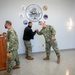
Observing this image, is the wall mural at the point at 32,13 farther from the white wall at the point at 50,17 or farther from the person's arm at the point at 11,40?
the person's arm at the point at 11,40

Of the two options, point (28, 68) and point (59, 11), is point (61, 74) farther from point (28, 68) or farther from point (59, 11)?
point (59, 11)

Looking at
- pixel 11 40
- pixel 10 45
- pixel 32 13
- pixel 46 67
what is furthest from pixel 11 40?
pixel 32 13

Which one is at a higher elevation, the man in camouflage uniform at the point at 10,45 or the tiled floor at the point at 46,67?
the man in camouflage uniform at the point at 10,45

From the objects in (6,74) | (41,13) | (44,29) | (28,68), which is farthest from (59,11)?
(6,74)

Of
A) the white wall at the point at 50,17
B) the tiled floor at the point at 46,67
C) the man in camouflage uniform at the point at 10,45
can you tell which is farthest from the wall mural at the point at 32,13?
the man in camouflage uniform at the point at 10,45

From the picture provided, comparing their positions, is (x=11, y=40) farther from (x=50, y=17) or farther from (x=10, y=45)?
(x=50, y=17)

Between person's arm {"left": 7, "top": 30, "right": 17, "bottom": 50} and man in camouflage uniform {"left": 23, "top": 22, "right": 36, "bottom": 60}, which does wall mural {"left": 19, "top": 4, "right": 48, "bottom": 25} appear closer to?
man in camouflage uniform {"left": 23, "top": 22, "right": 36, "bottom": 60}

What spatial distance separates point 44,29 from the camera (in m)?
5.14

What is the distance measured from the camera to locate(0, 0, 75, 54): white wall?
582cm

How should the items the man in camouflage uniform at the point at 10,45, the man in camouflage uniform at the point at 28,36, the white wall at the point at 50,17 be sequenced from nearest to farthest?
1. the man in camouflage uniform at the point at 10,45
2. the man in camouflage uniform at the point at 28,36
3. the white wall at the point at 50,17

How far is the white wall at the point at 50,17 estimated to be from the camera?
5820 mm

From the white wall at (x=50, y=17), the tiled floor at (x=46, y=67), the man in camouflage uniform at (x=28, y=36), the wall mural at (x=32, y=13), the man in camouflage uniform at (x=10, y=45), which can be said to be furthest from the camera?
the wall mural at (x=32, y=13)

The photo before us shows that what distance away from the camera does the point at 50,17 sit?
250 inches

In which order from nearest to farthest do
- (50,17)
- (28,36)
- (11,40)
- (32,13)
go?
(11,40), (28,36), (32,13), (50,17)
